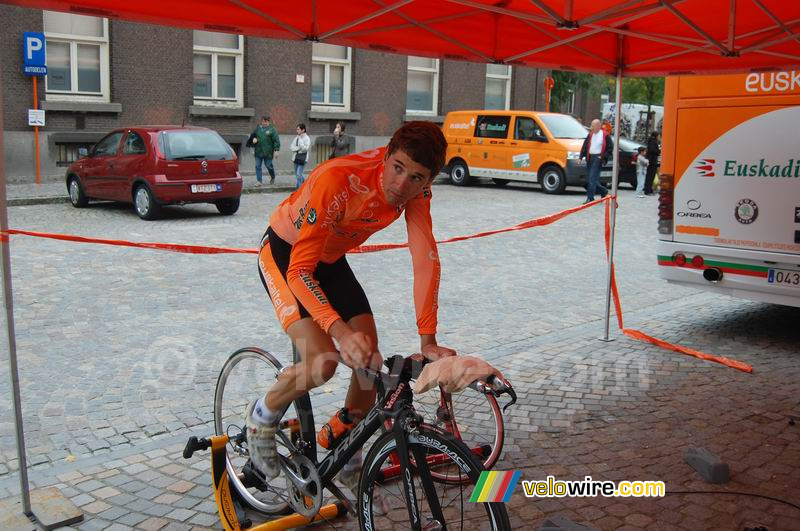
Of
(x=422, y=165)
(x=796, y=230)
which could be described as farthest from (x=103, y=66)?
(x=422, y=165)

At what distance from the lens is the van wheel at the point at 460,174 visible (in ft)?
82.9

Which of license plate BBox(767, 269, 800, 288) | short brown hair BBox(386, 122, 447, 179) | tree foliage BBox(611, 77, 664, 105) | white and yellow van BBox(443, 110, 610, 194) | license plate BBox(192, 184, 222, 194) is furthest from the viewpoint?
tree foliage BBox(611, 77, 664, 105)

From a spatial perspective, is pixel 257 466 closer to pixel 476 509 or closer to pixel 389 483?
pixel 389 483

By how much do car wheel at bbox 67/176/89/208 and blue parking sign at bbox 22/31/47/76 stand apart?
16.2 ft

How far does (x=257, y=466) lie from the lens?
3.87 meters

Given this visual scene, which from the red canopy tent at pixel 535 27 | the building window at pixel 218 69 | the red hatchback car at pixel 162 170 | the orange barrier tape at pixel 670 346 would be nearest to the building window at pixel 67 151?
the building window at pixel 218 69

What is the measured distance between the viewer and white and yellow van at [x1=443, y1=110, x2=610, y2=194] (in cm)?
2306

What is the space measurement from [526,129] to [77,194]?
1260 centimetres

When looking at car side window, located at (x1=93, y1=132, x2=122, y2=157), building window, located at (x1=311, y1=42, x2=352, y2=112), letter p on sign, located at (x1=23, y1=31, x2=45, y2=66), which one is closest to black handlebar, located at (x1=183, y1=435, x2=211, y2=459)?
car side window, located at (x1=93, y1=132, x2=122, y2=157)

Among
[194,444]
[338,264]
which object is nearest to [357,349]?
[338,264]

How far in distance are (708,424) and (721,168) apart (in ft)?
10.3

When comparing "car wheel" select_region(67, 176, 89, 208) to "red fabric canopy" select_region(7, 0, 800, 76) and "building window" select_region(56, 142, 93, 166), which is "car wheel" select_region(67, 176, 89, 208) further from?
"red fabric canopy" select_region(7, 0, 800, 76)

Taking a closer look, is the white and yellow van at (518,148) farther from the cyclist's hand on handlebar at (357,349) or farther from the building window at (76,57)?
the cyclist's hand on handlebar at (357,349)

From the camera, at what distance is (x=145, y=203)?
15.7 meters
